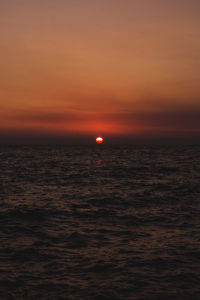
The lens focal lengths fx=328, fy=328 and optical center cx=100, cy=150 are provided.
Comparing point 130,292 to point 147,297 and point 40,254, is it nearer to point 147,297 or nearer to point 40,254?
point 147,297

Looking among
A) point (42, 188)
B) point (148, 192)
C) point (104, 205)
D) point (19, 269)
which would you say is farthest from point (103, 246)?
point (42, 188)

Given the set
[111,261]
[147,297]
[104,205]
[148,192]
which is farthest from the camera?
[148,192]

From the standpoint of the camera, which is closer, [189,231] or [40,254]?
[40,254]

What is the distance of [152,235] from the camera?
12.9 metres

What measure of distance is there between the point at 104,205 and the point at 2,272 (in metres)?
10.7

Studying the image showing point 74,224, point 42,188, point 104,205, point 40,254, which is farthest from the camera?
point 42,188

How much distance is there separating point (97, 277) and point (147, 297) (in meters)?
1.61

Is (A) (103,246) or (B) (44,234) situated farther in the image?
(B) (44,234)

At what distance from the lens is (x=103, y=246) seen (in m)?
11.5

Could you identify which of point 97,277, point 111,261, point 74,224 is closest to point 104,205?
point 74,224

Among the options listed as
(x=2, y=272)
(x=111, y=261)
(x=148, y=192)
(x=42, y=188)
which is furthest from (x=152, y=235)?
(x=42, y=188)

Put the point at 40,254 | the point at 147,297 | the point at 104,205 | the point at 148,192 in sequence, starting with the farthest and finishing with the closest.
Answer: the point at 148,192
the point at 104,205
the point at 40,254
the point at 147,297

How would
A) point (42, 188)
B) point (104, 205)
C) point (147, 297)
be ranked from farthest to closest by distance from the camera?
1. point (42, 188)
2. point (104, 205)
3. point (147, 297)

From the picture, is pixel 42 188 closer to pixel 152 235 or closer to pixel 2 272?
pixel 152 235
